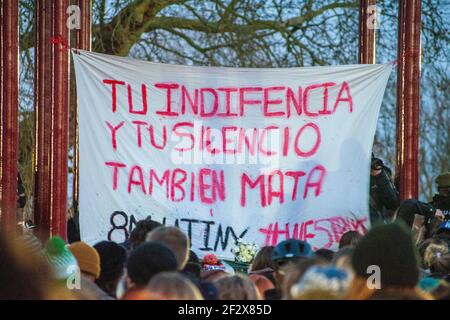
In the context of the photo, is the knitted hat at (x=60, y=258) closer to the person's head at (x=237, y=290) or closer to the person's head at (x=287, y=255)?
the person's head at (x=237, y=290)

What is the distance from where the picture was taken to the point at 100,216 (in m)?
7.56

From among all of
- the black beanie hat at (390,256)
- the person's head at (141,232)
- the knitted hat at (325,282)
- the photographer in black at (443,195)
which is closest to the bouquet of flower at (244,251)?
the person's head at (141,232)

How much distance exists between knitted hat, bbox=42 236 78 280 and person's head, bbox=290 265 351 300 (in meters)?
1.52

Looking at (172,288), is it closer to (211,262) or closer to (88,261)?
(88,261)

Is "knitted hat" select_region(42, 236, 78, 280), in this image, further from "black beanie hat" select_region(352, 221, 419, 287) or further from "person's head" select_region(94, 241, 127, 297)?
"black beanie hat" select_region(352, 221, 419, 287)

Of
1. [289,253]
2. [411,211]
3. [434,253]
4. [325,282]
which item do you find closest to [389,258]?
[325,282]

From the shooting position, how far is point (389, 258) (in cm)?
386

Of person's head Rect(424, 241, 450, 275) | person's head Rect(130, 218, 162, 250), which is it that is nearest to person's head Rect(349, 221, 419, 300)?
person's head Rect(424, 241, 450, 275)

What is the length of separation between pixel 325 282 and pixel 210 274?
2087 mm

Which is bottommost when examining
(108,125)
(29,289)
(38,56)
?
(29,289)
